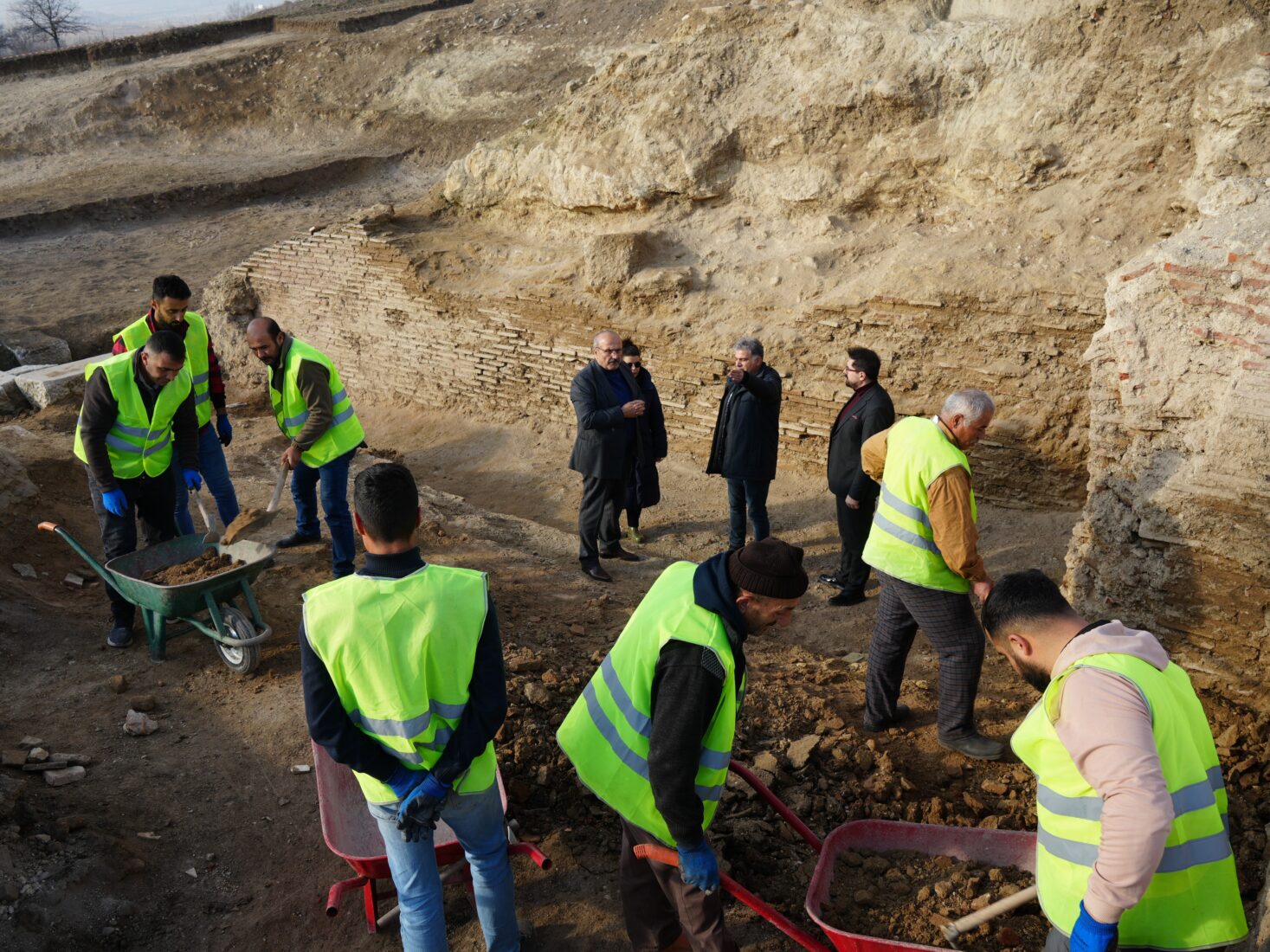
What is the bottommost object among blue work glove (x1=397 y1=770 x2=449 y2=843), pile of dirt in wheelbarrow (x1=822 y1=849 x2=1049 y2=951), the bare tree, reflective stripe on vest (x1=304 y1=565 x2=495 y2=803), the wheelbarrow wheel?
pile of dirt in wheelbarrow (x1=822 y1=849 x2=1049 y2=951)

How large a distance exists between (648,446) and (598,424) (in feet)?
2.08

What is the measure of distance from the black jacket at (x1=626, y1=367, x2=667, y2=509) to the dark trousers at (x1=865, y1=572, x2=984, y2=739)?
2762mm

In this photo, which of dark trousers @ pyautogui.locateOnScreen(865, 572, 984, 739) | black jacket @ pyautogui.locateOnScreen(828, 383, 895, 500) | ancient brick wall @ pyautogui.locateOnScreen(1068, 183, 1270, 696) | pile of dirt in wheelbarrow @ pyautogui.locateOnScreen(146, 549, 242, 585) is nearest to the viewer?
dark trousers @ pyautogui.locateOnScreen(865, 572, 984, 739)

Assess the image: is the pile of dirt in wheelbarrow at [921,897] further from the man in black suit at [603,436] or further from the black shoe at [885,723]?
the man in black suit at [603,436]

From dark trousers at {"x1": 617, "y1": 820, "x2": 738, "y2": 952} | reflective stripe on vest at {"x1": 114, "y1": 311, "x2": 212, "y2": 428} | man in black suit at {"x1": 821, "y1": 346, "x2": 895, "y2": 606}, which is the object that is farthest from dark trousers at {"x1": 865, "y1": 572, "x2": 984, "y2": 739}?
reflective stripe on vest at {"x1": 114, "y1": 311, "x2": 212, "y2": 428}

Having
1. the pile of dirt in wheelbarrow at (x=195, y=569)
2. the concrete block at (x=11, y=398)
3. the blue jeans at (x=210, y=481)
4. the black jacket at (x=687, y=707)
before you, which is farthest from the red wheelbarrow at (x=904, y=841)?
the concrete block at (x=11, y=398)

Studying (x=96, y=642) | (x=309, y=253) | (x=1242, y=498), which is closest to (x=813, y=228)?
(x=1242, y=498)

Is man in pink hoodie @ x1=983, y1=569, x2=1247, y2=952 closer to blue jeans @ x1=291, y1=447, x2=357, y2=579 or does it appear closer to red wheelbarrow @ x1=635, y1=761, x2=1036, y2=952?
red wheelbarrow @ x1=635, y1=761, x2=1036, y2=952

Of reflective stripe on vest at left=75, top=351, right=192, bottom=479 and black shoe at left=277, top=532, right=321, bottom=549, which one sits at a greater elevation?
reflective stripe on vest at left=75, top=351, right=192, bottom=479

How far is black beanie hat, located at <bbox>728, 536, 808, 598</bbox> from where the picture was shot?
2771mm

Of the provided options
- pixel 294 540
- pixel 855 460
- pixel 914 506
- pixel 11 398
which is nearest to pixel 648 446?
pixel 855 460

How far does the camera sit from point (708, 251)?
9.37 meters

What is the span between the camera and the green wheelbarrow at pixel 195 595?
5.09 meters

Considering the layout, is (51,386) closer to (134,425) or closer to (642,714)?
(134,425)
